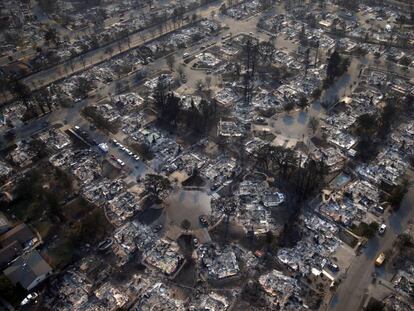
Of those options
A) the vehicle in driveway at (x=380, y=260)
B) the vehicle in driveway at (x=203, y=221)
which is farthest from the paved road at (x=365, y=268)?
the vehicle in driveway at (x=203, y=221)

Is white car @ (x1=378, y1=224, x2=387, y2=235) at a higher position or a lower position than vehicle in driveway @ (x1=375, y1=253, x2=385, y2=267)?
higher

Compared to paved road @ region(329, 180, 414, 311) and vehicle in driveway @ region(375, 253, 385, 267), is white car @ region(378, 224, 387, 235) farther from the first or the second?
vehicle in driveway @ region(375, 253, 385, 267)

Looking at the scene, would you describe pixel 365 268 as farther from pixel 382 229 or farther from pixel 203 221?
pixel 203 221

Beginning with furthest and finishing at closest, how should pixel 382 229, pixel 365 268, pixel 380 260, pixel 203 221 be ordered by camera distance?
1. pixel 203 221
2. pixel 382 229
3. pixel 380 260
4. pixel 365 268

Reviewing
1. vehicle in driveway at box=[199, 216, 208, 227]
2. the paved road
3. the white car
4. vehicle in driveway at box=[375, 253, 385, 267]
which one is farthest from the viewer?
vehicle in driveway at box=[199, 216, 208, 227]

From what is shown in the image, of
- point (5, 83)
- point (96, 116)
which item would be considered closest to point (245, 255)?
point (96, 116)

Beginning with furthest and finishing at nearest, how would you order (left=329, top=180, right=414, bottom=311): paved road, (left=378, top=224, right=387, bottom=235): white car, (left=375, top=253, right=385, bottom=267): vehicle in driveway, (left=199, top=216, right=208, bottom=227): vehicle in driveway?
(left=199, top=216, right=208, bottom=227): vehicle in driveway < (left=378, top=224, right=387, bottom=235): white car < (left=375, top=253, right=385, bottom=267): vehicle in driveway < (left=329, top=180, right=414, bottom=311): paved road

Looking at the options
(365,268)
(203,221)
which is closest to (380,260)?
(365,268)

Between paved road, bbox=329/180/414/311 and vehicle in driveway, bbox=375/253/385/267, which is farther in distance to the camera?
vehicle in driveway, bbox=375/253/385/267

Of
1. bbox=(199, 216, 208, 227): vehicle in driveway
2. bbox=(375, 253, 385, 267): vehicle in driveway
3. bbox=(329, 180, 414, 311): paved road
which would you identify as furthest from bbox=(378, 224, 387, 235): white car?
bbox=(199, 216, 208, 227): vehicle in driveway
